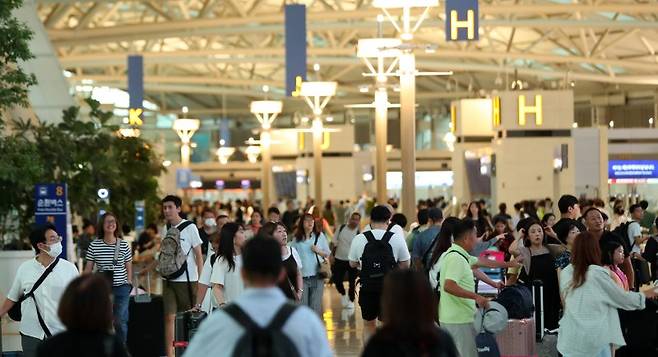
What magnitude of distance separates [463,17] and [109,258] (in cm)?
1434

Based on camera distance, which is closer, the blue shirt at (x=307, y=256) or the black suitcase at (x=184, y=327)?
the black suitcase at (x=184, y=327)

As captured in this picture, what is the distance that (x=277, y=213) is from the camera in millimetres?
20250

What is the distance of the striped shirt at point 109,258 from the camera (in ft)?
43.5

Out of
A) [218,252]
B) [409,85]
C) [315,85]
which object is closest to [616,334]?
[218,252]

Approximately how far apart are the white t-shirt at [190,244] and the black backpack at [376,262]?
5.26 ft

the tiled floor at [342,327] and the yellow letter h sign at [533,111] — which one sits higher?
the yellow letter h sign at [533,111]

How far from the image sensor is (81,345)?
552cm

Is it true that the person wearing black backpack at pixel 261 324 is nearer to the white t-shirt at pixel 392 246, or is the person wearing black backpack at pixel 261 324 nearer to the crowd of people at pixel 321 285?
the crowd of people at pixel 321 285

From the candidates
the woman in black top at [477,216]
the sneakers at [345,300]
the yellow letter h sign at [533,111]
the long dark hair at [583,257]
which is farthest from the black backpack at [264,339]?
the yellow letter h sign at [533,111]

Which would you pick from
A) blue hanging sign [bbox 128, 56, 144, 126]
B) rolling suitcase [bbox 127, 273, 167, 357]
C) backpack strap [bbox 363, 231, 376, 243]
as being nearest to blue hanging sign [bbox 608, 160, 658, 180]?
blue hanging sign [bbox 128, 56, 144, 126]

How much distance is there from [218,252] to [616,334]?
10.4 feet

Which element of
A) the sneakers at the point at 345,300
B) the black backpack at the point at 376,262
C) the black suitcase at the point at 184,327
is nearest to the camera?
the black suitcase at the point at 184,327

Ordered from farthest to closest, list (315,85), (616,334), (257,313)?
(315,85) → (616,334) → (257,313)

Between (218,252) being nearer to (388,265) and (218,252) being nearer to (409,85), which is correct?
(388,265)
